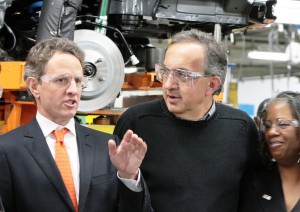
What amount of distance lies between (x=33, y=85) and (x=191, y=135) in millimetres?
787

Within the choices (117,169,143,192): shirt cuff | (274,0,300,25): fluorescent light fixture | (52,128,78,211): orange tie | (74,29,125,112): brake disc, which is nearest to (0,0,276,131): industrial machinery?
(74,29,125,112): brake disc

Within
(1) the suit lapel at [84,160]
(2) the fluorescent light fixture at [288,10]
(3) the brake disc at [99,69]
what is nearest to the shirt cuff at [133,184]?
(1) the suit lapel at [84,160]

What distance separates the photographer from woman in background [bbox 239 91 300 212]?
103 inches

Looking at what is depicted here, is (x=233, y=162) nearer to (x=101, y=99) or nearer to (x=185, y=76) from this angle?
(x=185, y=76)

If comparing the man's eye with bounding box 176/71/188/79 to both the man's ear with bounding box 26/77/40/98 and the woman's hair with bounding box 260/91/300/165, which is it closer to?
the woman's hair with bounding box 260/91/300/165

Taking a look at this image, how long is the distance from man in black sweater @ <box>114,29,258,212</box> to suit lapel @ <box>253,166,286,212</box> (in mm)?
106

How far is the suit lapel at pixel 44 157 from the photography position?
216cm

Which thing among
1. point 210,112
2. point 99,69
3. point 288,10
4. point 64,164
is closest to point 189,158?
point 210,112

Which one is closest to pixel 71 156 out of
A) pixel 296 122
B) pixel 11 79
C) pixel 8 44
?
pixel 296 122

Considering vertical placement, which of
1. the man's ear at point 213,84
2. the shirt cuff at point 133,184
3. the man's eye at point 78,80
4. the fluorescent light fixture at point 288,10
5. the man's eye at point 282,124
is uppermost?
the fluorescent light fixture at point 288,10

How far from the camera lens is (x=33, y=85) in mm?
2342

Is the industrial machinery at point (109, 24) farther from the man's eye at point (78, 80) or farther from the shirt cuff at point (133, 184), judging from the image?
the shirt cuff at point (133, 184)

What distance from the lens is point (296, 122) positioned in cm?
262

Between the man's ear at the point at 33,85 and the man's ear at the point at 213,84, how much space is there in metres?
0.83
